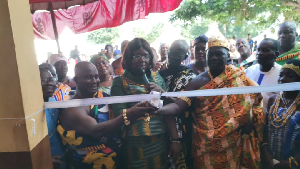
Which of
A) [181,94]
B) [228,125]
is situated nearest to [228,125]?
[228,125]

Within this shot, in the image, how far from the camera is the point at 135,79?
2.11 m

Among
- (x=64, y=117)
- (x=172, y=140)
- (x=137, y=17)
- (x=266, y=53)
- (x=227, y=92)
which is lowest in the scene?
(x=172, y=140)

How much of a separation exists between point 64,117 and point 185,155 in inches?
48.4

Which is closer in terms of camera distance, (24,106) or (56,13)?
(24,106)

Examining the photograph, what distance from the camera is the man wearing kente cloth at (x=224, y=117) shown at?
208 centimetres

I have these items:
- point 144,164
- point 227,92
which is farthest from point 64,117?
point 227,92

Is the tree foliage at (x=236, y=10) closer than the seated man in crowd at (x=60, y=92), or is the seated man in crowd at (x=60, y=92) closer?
the seated man in crowd at (x=60, y=92)

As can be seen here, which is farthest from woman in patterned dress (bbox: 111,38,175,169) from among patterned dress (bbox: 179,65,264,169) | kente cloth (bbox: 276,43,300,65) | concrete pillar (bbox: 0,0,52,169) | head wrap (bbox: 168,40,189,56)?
kente cloth (bbox: 276,43,300,65)

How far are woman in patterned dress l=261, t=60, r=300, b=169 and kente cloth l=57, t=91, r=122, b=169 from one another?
1.41m

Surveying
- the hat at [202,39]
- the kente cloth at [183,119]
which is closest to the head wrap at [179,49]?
the kente cloth at [183,119]

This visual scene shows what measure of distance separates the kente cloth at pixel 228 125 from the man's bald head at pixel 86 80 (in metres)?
0.98

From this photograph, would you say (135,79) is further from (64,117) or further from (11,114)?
(11,114)

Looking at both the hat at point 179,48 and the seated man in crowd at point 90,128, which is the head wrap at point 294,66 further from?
the seated man in crowd at point 90,128

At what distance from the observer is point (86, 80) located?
2115 millimetres
